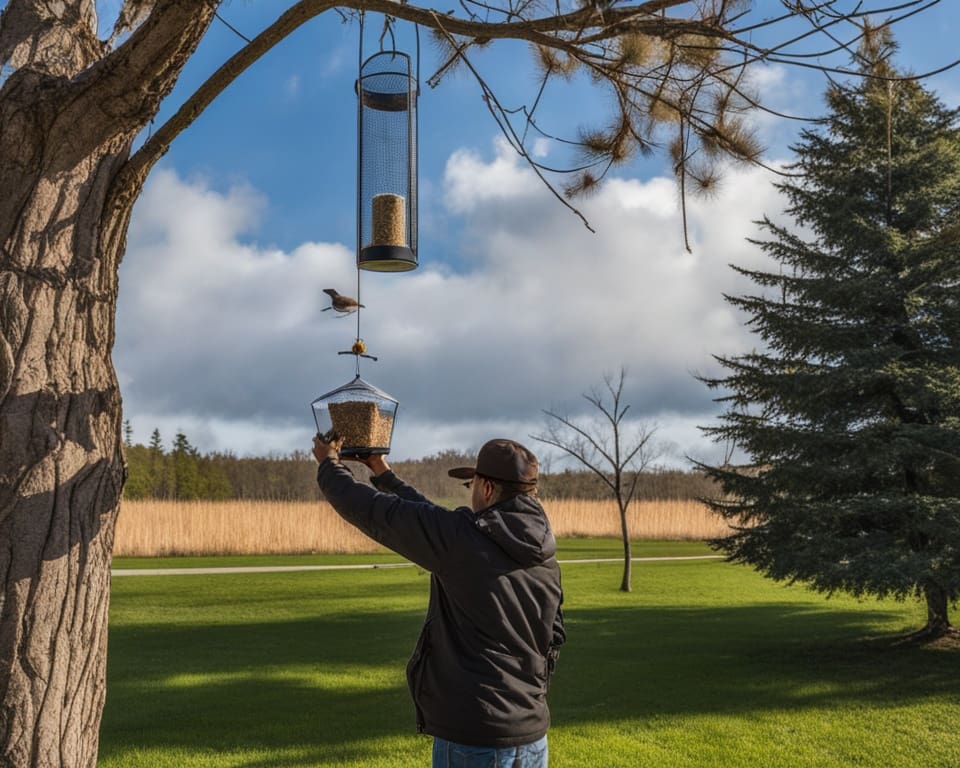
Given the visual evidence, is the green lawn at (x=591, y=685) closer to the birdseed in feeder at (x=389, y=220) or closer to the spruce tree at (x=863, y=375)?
the spruce tree at (x=863, y=375)

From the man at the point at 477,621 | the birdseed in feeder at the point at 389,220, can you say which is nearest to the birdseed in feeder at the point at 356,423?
the man at the point at 477,621

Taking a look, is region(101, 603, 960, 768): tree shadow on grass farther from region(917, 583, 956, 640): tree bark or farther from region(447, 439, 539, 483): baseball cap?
region(447, 439, 539, 483): baseball cap

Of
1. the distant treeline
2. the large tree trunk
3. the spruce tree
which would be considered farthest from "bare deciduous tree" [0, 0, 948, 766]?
the distant treeline

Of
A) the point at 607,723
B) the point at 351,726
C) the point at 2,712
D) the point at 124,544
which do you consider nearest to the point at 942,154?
the point at 607,723

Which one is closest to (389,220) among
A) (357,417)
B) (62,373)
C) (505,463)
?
(357,417)

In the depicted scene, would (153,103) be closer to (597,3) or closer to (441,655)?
A: (597,3)

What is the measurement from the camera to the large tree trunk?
3.14m

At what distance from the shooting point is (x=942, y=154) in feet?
36.6

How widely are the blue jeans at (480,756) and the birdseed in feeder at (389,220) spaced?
7.64 ft

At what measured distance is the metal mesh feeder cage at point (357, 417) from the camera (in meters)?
3.56

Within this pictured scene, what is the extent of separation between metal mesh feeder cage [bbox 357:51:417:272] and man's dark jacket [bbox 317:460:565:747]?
1.86m

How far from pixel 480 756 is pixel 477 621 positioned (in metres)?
0.38

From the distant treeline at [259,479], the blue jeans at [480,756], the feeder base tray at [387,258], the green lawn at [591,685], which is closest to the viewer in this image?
the blue jeans at [480,756]

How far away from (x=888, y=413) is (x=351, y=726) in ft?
23.1
